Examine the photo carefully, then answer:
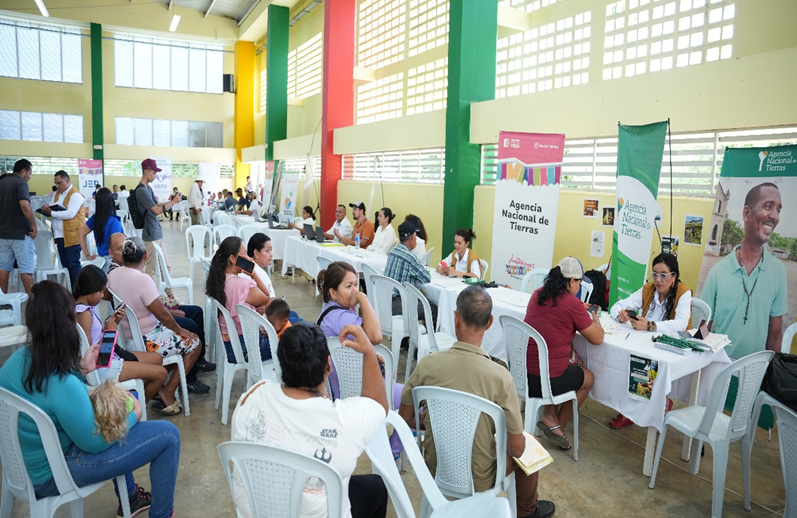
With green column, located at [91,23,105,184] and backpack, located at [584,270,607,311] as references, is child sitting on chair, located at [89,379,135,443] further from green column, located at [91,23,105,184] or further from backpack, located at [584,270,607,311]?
green column, located at [91,23,105,184]

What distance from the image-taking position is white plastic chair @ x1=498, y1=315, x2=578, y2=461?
10.2 ft

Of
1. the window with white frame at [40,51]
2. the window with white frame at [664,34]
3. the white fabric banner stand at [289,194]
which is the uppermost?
the window with white frame at [40,51]

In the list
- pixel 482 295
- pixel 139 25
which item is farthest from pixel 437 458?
pixel 139 25

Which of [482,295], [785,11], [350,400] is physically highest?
[785,11]

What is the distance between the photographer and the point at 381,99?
11383 millimetres

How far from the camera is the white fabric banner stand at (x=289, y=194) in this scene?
33.4 ft

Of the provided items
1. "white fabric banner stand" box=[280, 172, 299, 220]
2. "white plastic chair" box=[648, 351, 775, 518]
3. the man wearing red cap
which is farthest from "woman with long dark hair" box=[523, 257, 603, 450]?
"white fabric banner stand" box=[280, 172, 299, 220]

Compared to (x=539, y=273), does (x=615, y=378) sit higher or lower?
lower

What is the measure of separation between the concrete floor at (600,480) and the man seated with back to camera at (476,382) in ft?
2.33

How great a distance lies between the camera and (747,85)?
4.19 m

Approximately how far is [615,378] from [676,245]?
6.89 ft

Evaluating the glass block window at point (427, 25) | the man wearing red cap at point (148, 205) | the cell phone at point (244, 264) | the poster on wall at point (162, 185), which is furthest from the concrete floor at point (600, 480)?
the poster on wall at point (162, 185)

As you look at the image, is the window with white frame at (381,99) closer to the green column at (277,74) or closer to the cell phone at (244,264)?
the green column at (277,74)

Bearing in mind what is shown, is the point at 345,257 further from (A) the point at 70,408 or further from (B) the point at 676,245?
(A) the point at 70,408
